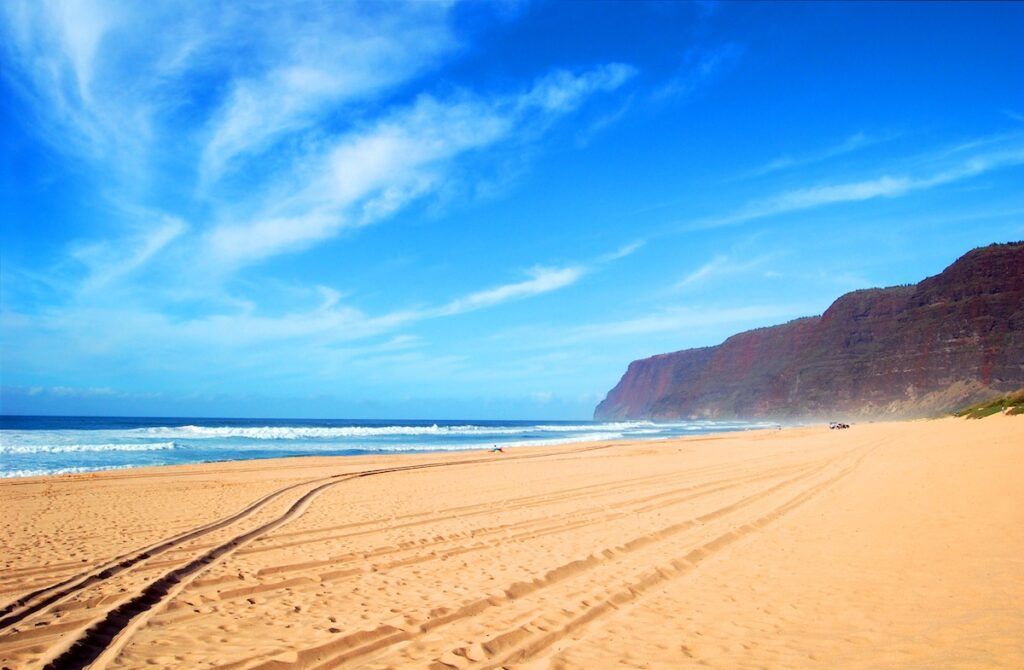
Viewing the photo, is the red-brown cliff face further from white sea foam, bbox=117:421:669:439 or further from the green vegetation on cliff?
white sea foam, bbox=117:421:669:439

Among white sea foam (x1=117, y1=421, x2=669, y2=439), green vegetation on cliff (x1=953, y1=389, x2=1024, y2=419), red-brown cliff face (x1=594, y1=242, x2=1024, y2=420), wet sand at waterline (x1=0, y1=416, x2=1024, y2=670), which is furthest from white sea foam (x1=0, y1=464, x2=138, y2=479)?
red-brown cliff face (x1=594, y1=242, x2=1024, y2=420)

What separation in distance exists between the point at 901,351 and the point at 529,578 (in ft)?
332

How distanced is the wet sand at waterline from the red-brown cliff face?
7671 centimetres

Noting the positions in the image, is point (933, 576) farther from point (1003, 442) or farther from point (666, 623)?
point (1003, 442)

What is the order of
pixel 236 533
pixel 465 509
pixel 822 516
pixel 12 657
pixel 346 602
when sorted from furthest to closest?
pixel 465 509, pixel 822 516, pixel 236 533, pixel 346 602, pixel 12 657

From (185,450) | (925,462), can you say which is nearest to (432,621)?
(925,462)

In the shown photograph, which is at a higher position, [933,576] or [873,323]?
[873,323]

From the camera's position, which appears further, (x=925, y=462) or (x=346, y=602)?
(x=925, y=462)

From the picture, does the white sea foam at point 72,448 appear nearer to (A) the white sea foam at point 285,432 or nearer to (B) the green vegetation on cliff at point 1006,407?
(A) the white sea foam at point 285,432

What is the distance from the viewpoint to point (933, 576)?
669 centimetres

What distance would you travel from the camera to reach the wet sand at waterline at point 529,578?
4836mm

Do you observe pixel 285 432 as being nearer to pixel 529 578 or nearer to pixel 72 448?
pixel 72 448

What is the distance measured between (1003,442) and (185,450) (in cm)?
3928

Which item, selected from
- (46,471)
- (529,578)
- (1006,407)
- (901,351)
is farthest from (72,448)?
(901,351)
